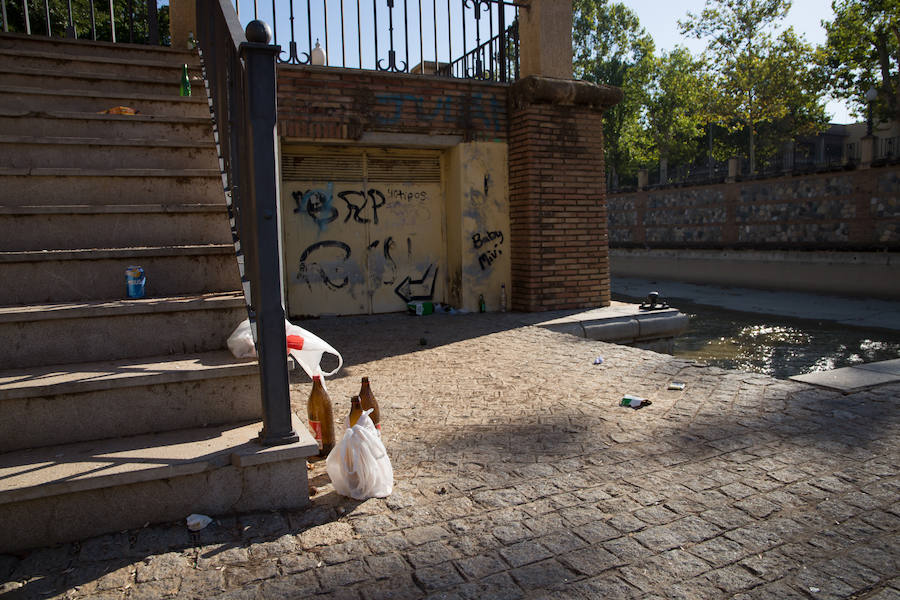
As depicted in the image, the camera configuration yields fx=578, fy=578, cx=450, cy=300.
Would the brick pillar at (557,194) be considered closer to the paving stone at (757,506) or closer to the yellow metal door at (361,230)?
the yellow metal door at (361,230)

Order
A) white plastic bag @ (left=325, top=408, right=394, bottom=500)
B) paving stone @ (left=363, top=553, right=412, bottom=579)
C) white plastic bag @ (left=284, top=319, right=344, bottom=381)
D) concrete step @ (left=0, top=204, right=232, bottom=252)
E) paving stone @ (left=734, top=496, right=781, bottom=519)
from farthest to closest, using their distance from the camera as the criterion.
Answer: concrete step @ (left=0, top=204, right=232, bottom=252) → white plastic bag @ (left=284, top=319, right=344, bottom=381) → white plastic bag @ (left=325, top=408, right=394, bottom=500) → paving stone @ (left=734, top=496, right=781, bottom=519) → paving stone @ (left=363, top=553, right=412, bottom=579)

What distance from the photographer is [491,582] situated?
2.07 meters

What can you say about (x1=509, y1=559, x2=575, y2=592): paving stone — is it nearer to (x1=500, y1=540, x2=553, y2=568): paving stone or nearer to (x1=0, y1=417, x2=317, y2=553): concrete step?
(x1=500, y1=540, x2=553, y2=568): paving stone

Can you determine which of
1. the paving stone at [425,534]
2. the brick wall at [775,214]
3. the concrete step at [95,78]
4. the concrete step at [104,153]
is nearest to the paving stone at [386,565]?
the paving stone at [425,534]

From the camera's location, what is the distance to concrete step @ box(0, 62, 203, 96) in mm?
5355

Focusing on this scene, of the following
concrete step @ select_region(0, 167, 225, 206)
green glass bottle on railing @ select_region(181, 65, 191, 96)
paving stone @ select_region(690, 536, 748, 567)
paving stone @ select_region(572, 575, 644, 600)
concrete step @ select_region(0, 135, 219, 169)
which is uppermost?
green glass bottle on railing @ select_region(181, 65, 191, 96)

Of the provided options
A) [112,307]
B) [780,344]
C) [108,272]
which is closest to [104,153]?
[108,272]

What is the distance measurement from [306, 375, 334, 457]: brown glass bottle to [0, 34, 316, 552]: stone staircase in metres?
0.40

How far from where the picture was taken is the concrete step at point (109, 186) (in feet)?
12.3

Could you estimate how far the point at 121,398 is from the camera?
2562mm

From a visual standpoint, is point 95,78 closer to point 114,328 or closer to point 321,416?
point 114,328

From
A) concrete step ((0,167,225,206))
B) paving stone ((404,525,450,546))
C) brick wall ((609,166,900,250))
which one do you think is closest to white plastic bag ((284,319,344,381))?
paving stone ((404,525,450,546))

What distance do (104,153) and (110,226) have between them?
3.24 ft

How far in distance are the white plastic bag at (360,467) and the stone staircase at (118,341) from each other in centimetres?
22
